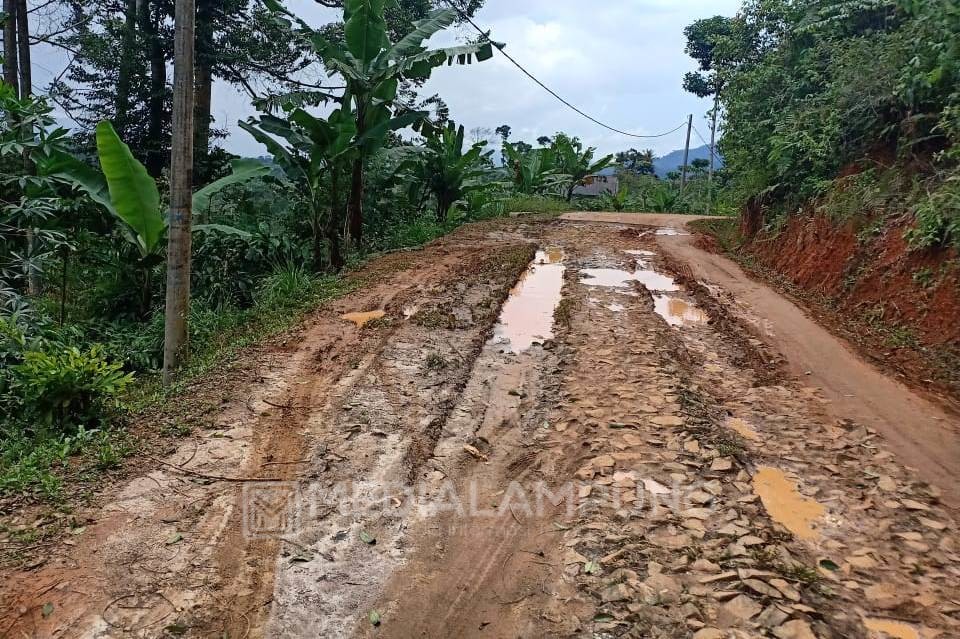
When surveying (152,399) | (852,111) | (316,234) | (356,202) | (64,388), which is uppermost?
(852,111)

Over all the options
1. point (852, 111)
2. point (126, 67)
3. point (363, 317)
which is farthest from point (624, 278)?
point (126, 67)

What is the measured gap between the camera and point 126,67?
10.9 m

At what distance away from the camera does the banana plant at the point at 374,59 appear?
27.4 feet

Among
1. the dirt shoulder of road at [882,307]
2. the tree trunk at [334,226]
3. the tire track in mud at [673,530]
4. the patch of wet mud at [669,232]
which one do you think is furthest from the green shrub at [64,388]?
the patch of wet mud at [669,232]

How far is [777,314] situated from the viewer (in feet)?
23.7

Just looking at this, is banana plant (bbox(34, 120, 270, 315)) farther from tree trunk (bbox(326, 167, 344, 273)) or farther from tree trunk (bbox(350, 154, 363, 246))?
tree trunk (bbox(350, 154, 363, 246))

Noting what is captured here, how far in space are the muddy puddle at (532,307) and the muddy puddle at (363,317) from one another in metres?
1.37

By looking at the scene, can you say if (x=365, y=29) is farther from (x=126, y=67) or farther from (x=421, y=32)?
(x=126, y=67)

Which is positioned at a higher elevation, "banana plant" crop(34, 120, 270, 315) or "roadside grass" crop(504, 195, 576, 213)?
"roadside grass" crop(504, 195, 576, 213)

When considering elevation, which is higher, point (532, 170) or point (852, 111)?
point (532, 170)

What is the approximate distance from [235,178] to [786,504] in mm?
6641

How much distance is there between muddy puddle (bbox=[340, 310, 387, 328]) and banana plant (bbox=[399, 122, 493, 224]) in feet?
18.7

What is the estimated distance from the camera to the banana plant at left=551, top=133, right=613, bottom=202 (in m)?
22.2

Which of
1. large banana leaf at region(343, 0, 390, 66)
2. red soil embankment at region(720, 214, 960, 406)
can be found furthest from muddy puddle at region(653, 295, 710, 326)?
large banana leaf at region(343, 0, 390, 66)
